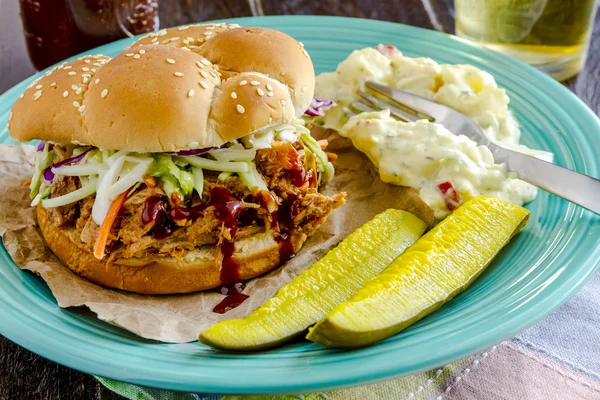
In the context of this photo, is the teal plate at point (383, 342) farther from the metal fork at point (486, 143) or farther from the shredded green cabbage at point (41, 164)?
the shredded green cabbage at point (41, 164)

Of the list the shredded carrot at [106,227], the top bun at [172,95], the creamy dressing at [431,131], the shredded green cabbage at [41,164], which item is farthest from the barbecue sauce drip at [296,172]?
the shredded green cabbage at [41,164]

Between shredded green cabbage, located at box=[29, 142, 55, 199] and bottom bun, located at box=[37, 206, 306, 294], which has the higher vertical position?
shredded green cabbage, located at box=[29, 142, 55, 199]

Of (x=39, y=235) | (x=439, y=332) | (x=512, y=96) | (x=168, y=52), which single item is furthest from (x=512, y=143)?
(x=39, y=235)

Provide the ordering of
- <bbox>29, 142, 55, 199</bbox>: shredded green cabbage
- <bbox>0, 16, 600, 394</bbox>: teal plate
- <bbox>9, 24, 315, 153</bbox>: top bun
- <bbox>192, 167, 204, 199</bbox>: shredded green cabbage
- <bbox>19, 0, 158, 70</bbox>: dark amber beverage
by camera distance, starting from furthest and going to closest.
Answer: <bbox>19, 0, 158, 70</bbox>: dark amber beverage, <bbox>29, 142, 55, 199</bbox>: shredded green cabbage, <bbox>192, 167, 204, 199</bbox>: shredded green cabbage, <bbox>9, 24, 315, 153</bbox>: top bun, <bbox>0, 16, 600, 394</bbox>: teal plate

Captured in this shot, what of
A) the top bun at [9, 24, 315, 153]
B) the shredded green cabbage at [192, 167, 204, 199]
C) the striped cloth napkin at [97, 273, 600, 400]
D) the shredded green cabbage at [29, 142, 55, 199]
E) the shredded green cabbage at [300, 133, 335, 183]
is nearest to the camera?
the striped cloth napkin at [97, 273, 600, 400]

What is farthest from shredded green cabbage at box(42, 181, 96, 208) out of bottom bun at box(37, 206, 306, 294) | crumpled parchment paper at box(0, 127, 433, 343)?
crumpled parchment paper at box(0, 127, 433, 343)

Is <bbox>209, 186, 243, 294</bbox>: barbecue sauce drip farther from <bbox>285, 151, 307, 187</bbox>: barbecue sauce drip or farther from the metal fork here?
the metal fork
